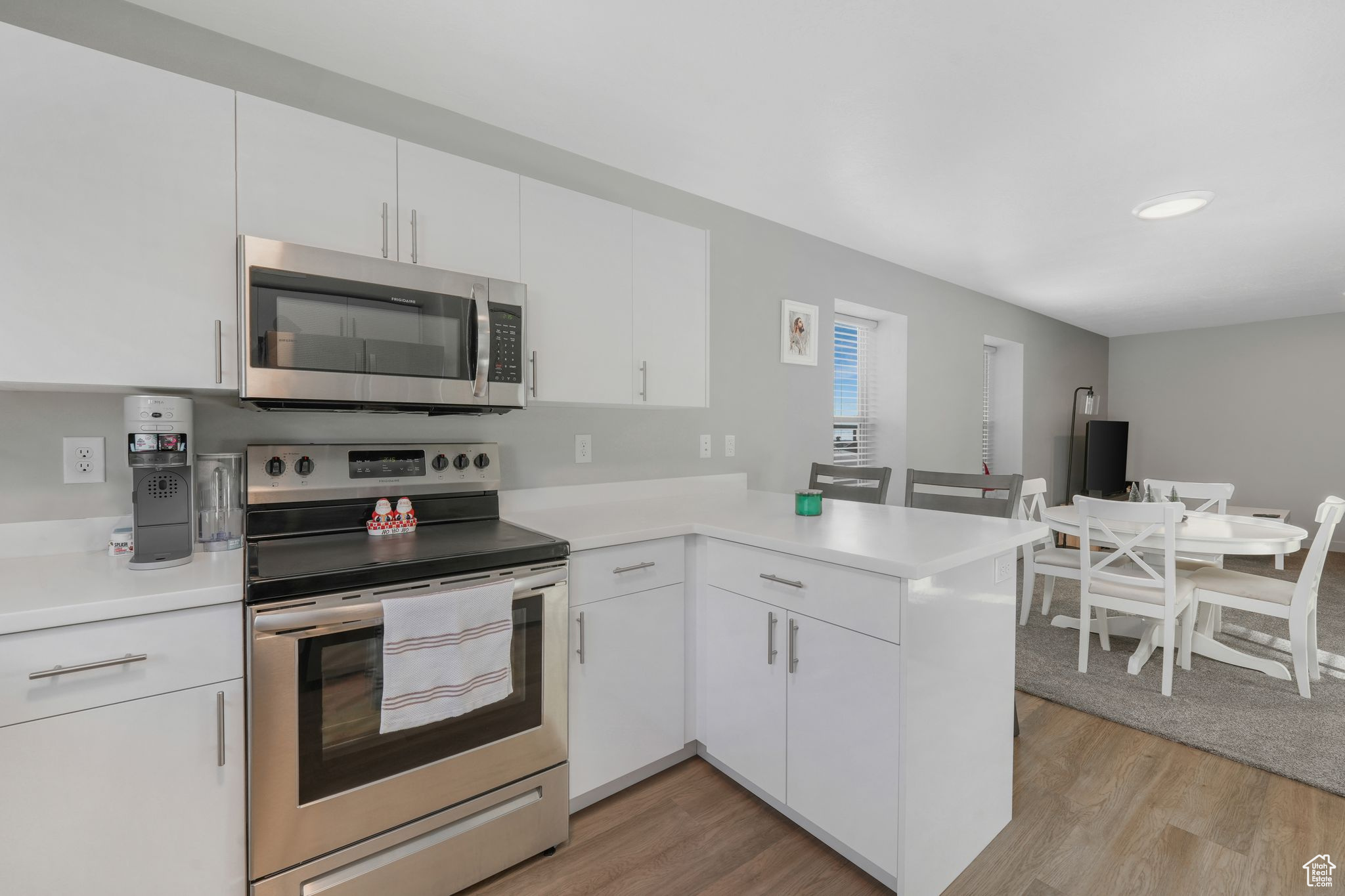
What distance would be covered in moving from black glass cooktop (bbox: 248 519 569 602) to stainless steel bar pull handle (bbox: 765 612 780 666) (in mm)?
645

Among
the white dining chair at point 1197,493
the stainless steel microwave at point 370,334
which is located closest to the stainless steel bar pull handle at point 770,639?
the stainless steel microwave at point 370,334

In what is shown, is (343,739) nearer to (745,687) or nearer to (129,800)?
(129,800)

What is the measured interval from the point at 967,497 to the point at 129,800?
2.56m

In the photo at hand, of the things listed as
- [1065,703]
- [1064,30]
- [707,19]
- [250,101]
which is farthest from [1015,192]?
[250,101]

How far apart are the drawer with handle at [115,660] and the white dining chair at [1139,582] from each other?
3.25 m

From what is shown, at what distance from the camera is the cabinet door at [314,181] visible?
58.3 inches

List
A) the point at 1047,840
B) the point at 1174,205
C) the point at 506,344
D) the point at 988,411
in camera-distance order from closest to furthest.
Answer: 1. the point at 1047,840
2. the point at 506,344
3. the point at 1174,205
4. the point at 988,411

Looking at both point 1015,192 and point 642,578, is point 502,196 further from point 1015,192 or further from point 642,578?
point 1015,192

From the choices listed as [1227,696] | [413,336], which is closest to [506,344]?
[413,336]

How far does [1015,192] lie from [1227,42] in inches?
45.3

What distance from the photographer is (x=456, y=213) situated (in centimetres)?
179

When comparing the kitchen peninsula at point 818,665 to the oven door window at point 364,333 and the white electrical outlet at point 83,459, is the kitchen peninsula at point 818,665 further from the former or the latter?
the white electrical outlet at point 83,459

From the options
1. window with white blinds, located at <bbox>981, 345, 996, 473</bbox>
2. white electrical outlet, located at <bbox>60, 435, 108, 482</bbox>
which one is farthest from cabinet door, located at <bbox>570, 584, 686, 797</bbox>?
window with white blinds, located at <bbox>981, 345, 996, 473</bbox>

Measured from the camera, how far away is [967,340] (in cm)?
485
